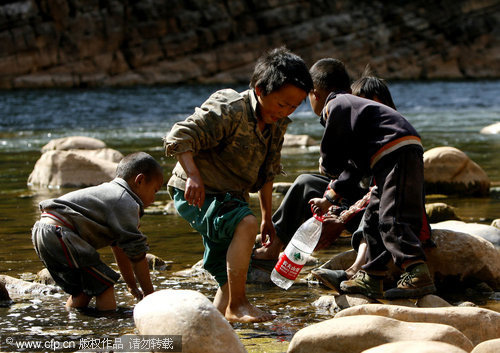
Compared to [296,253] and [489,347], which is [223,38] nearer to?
[296,253]

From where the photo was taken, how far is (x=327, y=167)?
160 inches

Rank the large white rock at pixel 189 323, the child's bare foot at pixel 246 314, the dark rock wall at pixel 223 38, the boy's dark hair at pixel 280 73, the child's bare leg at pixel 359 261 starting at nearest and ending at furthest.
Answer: the large white rock at pixel 189 323 → the child's bare foot at pixel 246 314 → the boy's dark hair at pixel 280 73 → the child's bare leg at pixel 359 261 → the dark rock wall at pixel 223 38

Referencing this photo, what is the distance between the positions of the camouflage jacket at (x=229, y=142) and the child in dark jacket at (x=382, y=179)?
1.12ft

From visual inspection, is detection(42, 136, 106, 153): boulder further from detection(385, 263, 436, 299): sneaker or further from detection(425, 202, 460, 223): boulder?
detection(385, 263, 436, 299): sneaker

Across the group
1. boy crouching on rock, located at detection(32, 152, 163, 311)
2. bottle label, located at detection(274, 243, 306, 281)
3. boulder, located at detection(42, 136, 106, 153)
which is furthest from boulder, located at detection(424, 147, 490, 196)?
boulder, located at detection(42, 136, 106, 153)

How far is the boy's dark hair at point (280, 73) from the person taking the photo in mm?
3750

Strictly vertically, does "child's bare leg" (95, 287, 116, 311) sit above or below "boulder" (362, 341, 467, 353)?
below

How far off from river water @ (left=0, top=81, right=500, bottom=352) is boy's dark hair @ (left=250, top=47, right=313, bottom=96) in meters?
1.16

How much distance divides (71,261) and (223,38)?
41.4 meters

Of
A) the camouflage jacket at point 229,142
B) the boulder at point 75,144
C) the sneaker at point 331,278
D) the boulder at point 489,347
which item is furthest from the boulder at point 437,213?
the boulder at point 75,144

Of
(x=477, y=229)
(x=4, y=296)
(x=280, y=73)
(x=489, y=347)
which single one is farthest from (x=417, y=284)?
(x=4, y=296)

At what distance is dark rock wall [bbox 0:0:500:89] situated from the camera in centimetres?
3956

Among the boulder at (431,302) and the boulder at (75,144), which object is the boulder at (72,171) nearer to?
the boulder at (75,144)

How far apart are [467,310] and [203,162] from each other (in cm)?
154
